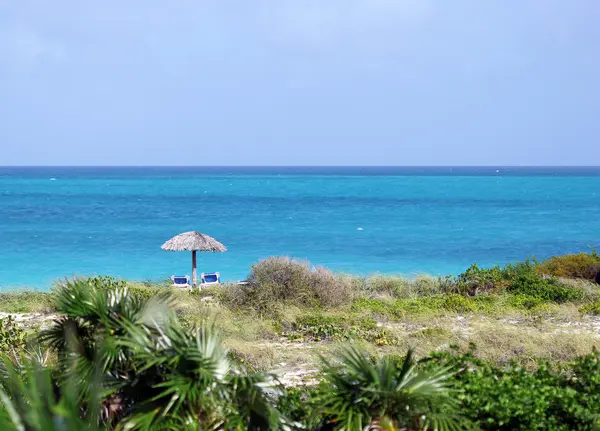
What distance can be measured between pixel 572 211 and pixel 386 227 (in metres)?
25.6

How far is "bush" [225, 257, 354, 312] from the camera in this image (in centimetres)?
1695

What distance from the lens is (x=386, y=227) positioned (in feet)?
176

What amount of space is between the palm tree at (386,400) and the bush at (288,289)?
10718 millimetres

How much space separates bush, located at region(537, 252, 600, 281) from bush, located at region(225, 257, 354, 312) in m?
7.48

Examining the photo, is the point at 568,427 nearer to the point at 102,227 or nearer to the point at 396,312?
the point at 396,312

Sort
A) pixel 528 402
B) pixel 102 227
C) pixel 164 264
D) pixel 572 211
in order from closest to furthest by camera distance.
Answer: pixel 528 402 < pixel 164 264 < pixel 102 227 < pixel 572 211

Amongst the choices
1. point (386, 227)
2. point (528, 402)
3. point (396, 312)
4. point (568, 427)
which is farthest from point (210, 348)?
point (386, 227)

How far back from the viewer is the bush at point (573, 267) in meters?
21.6

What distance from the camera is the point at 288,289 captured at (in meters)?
17.2

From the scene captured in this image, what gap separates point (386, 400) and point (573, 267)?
18.0 m

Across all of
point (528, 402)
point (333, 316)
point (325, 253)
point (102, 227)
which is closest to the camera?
point (528, 402)

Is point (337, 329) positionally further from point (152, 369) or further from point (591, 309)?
point (152, 369)

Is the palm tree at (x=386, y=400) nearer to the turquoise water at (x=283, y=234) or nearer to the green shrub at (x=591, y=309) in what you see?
the green shrub at (x=591, y=309)

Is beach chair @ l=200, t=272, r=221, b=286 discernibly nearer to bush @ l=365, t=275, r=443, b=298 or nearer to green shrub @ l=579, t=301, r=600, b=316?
bush @ l=365, t=275, r=443, b=298
